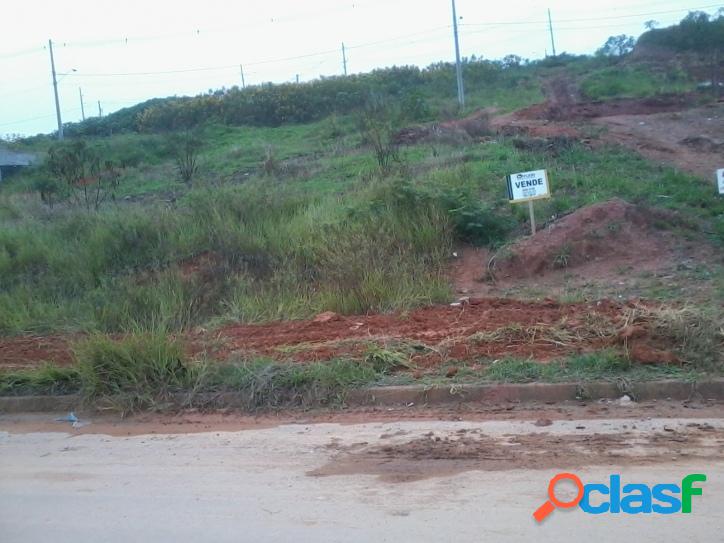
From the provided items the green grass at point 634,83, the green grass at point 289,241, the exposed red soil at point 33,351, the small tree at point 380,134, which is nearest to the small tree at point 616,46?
the green grass at point 634,83

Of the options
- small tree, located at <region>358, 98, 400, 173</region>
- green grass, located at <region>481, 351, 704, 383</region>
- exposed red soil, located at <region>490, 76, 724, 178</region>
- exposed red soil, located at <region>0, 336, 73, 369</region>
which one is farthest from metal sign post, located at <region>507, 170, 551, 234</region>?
exposed red soil, located at <region>0, 336, 73, 369</region>

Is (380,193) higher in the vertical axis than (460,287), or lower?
higher

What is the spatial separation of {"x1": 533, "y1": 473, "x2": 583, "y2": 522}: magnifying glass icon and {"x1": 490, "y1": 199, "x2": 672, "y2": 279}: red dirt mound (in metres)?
6.11

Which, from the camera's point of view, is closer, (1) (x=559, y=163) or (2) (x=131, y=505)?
(2) (x=131, y=505)

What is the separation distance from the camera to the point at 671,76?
34500 mm

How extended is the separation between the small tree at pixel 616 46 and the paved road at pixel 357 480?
48.8 metres

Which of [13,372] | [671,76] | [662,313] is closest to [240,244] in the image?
[13,372]

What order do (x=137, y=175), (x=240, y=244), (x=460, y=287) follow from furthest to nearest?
(x=137, y=175) → (x=240, y=244) → (x=460, y=287)

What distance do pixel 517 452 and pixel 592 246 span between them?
6206 mm

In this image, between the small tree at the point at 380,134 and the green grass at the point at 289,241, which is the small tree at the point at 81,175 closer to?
the green grass at the point at 289,241

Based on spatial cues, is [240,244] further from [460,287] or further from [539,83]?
[539,83]

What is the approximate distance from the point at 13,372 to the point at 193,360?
7.38 feet

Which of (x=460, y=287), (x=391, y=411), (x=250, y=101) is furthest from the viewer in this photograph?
(x=250, y=101)
